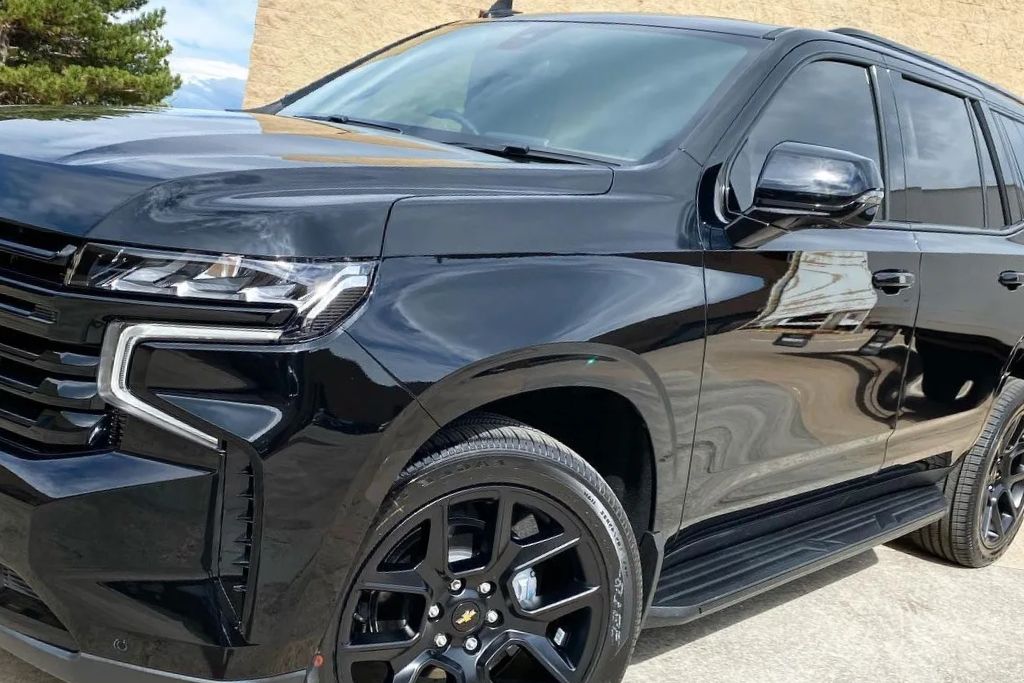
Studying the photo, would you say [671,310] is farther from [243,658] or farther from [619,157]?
[243,658]

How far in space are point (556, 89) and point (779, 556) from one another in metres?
1.54

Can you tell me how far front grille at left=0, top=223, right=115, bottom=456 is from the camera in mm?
1827

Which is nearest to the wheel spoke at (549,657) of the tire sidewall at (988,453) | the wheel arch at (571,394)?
the wheel arch at (571,394)

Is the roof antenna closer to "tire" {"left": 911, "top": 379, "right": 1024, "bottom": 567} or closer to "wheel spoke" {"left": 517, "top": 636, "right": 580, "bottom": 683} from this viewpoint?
"wheel spoke" {"left": 517, "top": 636, "right": 580, "bottom": 683}

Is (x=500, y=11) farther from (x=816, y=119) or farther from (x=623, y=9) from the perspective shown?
(x=623, y=9)

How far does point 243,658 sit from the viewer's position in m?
1.92

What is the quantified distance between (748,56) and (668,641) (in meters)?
1.83

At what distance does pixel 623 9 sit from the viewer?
55.3ft

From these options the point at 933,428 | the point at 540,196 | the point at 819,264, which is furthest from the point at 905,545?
the point at 540,196

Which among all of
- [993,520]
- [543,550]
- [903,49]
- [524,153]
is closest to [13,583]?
[543,550]

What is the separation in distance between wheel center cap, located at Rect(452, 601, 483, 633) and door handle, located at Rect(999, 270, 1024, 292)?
2.64 meters

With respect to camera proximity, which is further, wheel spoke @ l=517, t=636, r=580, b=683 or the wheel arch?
wheel spoke @ l=517, t=636, r=580, b=683

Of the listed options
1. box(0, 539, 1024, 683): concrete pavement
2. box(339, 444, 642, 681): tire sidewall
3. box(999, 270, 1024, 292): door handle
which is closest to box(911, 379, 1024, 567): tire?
box(0, 539, 1024, 683): concrete pavement

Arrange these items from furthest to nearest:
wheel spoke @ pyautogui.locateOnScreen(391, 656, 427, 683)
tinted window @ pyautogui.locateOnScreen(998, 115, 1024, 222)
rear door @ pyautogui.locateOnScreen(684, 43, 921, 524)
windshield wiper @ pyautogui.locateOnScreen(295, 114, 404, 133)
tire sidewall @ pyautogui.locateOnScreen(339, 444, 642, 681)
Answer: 1. tinted window @ pyautogui.locateOnScreen(998, 115, 1024, 222)
2. windshield wiper @ pyautogui.locateOnScreen(295, 114, 404, 133)
3. rear door @ pyautogui.locateOnScreen(684, 43, 921, 524)
4. wheel spoke @ pyautogui.locateOnScreen(391, 656, 427, 683)
5. tire sidewall @ pyautogui.locateOnScreen(339, 444, 642, 681)
